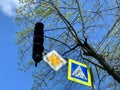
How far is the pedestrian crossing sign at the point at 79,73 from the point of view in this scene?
11.1 metres

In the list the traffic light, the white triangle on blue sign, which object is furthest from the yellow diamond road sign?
the traffic light

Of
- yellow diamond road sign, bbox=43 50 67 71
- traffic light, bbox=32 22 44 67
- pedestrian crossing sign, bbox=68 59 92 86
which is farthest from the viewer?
pedestrian crossing sign, bbox=68 59 92 86

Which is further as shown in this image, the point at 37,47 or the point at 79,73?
the point at 79,73

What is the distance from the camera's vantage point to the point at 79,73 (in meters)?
11.3

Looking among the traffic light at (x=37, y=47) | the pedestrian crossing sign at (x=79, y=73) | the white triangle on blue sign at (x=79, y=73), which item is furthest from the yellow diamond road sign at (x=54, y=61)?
the traffic light at (x=37, y=47)

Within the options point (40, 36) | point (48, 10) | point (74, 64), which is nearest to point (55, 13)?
point (48, 10)

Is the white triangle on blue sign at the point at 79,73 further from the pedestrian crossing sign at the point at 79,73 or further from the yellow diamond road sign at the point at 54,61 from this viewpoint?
the yellow diamond road sign at the point at 54,61

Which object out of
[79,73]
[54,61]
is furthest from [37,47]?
[79,73]

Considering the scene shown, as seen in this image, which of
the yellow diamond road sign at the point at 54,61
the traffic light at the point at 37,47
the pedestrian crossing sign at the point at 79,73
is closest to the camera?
the traffic light at the point at 37,47

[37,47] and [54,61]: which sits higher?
[54,61]

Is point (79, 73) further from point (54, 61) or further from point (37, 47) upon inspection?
point (37, 47)

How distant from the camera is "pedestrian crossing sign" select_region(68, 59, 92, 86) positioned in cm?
1106

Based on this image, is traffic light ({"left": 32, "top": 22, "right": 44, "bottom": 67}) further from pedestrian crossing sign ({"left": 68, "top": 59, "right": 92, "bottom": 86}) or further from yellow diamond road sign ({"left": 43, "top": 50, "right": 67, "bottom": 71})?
pedestrian crossing sign ({"left": 68, "top": 59, "right": 92, "bottom": 86})

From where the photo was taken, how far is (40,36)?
904cm
